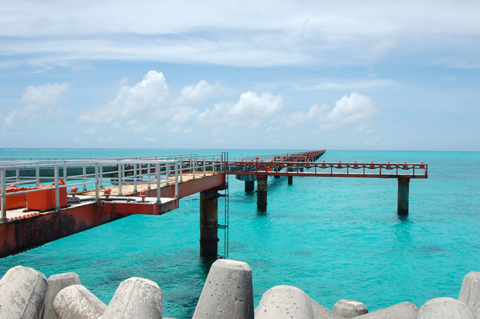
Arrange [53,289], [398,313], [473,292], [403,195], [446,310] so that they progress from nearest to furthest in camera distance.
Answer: [446,310] → [473,292] → [53,289] → [398,313] → [403,195]

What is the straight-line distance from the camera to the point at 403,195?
97.3ft

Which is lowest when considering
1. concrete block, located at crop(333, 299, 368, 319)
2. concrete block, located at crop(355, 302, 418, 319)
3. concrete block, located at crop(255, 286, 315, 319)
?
concrete block, located at crop(333, 299, 368, 319)

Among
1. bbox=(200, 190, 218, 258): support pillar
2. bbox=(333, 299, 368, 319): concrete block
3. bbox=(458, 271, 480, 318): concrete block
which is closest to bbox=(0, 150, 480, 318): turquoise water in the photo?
bbox=(200, 190, 218, 258): support pillar

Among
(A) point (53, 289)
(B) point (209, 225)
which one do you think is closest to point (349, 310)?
(A) point (53, 289)

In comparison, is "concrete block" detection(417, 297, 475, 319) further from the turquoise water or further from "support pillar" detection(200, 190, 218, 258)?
"support pillar" detection(200, 190, 218, 258)

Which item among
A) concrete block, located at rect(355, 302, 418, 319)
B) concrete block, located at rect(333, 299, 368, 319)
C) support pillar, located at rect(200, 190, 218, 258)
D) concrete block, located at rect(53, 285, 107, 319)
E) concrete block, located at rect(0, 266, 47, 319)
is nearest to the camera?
concrete block, located at rect(0, 266, 47, 319)

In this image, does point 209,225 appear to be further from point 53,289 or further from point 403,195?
A: point 403,195

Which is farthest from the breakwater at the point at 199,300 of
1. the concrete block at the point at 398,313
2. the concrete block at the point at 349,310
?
the concrete block at the point at 349,310

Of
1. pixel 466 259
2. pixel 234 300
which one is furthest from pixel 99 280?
pixel 466 259

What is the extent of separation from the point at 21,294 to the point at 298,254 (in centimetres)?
1536

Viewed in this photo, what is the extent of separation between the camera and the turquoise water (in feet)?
48.9

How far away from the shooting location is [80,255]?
63.8ft

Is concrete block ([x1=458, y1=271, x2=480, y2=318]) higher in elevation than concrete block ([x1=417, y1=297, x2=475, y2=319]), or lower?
lower

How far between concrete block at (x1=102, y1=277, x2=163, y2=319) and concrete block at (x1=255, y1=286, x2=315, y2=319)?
1.59 meters
